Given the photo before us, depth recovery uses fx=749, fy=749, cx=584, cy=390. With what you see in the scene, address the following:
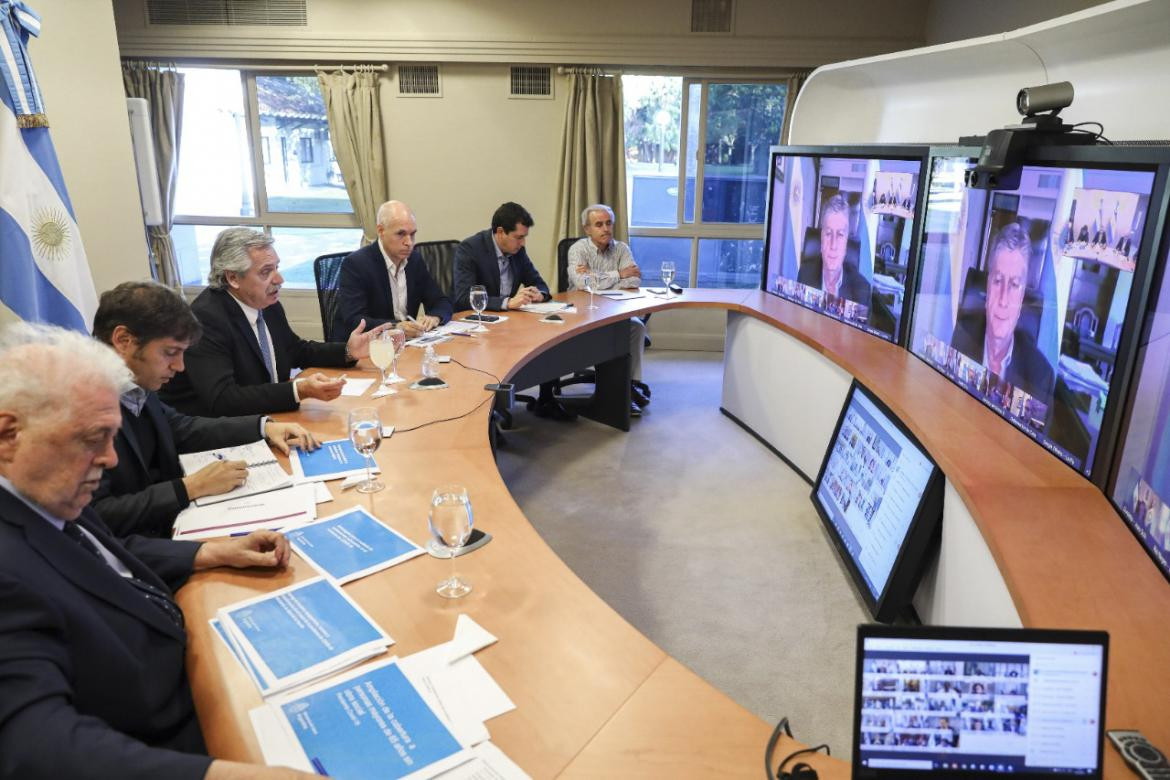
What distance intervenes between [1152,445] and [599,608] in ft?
4.31

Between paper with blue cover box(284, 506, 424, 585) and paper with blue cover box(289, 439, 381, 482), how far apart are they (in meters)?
0.23

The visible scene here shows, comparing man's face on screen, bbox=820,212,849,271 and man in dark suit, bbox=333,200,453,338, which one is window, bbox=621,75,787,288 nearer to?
man's face on screen, bbox=820,212,849,271

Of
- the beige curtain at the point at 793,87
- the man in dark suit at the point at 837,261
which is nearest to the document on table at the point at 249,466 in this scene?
the man in dark suit at the point at 837,261

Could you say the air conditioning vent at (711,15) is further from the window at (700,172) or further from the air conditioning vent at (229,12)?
the air conditioning vent at (229,12)

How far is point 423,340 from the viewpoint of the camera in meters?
3.45

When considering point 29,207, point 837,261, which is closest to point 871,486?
point 837,261

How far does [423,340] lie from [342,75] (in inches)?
123

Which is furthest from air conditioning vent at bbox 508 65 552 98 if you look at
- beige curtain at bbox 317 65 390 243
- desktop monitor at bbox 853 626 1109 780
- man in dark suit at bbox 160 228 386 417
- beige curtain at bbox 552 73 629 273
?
desktop monitor at bbox 853 626 1109 780

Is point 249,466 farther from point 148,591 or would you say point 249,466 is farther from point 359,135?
point 359,135

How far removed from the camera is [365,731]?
1104 millimetres

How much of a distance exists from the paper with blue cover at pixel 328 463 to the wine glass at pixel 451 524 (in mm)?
602

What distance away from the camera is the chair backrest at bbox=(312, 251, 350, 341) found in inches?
147

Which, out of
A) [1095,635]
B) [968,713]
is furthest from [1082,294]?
[968,713]

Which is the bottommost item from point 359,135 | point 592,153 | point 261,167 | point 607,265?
point 607,265
